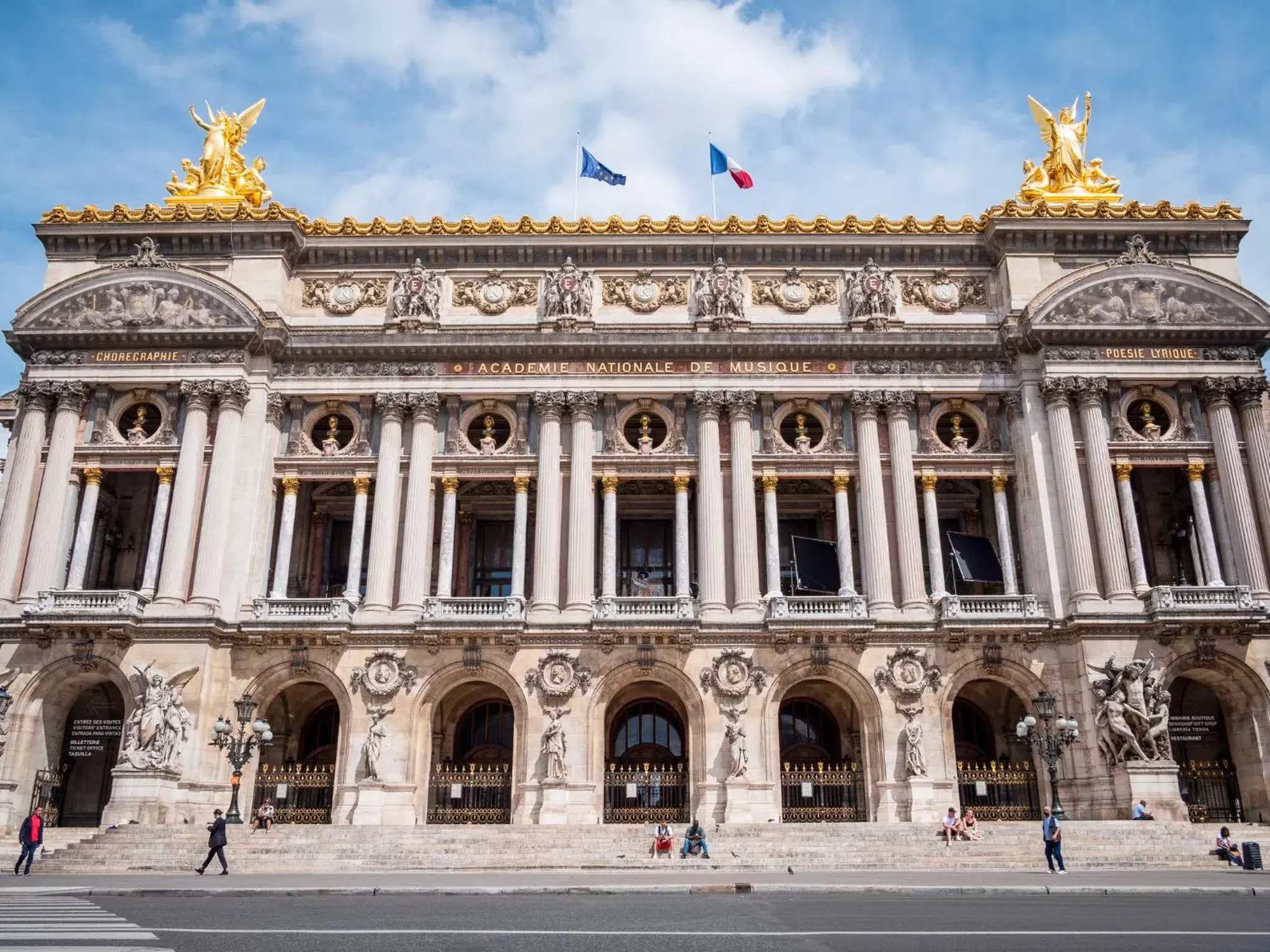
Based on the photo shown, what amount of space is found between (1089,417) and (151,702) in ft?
110

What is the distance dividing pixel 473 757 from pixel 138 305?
2093cm

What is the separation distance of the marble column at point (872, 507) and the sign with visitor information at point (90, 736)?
26.3 m

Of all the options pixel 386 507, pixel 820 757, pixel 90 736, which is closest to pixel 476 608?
pixel 386 507

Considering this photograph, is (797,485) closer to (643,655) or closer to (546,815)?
(643,655)

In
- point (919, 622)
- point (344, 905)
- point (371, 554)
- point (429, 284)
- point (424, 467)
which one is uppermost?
point (429, 284)

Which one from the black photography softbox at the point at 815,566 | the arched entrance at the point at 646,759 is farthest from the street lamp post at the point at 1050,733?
the arched entrance at the point at 646,759

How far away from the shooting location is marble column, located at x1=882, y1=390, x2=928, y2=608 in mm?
37531

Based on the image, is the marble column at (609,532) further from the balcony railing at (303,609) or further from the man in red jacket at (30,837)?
the man in red jacket at (30,837)

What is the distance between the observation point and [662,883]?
2189 cm

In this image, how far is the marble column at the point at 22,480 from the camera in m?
36.9

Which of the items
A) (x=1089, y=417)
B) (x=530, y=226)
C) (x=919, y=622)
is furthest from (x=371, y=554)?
(x=1089, y=417)

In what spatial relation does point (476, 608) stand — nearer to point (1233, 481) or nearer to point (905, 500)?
point (905, 500)

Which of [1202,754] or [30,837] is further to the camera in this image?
[1202,754]

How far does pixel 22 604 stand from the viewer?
3634 centimetres
